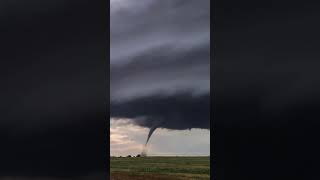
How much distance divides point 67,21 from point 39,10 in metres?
0.55

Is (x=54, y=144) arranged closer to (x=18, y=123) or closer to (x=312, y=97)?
(x=18, y=123)

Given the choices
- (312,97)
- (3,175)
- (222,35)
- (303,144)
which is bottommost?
(3,175)

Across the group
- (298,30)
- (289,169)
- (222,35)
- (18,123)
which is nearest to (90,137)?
(18,123)

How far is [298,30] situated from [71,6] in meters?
4.19

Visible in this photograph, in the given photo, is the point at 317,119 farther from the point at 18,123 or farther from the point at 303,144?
the point at 18,123

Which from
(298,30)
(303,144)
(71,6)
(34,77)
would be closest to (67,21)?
(71,6)

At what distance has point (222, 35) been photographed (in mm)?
8250

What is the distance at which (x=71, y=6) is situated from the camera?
829cm

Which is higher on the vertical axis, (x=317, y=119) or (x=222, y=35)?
(x=222, y=35)

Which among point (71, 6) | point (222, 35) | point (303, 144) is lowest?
point (303, 144)

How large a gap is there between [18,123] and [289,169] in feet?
16.4

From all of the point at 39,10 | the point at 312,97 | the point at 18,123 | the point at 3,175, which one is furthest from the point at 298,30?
the point at 3,175

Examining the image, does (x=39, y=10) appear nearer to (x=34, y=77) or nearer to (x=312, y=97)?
(x=34, y=77)

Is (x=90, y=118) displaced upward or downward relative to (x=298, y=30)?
downward
